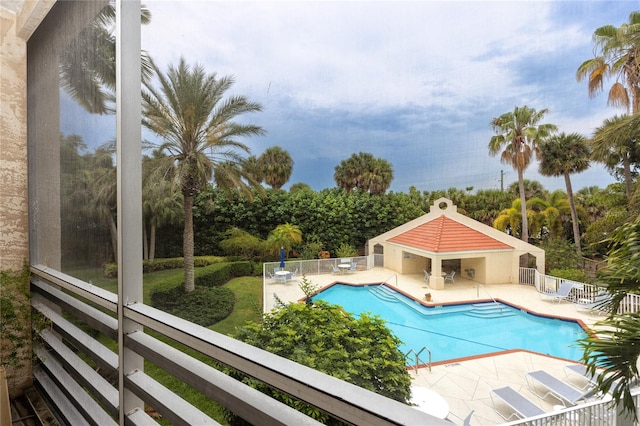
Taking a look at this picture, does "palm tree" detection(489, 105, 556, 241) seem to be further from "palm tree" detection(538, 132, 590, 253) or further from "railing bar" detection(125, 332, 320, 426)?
"railing bar" detection(125, 332, 320, 426)

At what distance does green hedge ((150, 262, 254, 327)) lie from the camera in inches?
38.1

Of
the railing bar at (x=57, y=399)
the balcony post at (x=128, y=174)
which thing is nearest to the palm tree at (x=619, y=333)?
the balcony post at (x=128, y=174)

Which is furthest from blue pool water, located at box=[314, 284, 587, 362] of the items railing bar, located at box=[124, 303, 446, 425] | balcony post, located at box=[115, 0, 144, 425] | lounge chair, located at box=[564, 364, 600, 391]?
balcony post, located at box=[115, 0, 144, 425]

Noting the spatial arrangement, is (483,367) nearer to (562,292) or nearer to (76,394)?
(562,292)

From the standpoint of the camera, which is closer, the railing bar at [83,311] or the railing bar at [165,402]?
the railing bar at [165,402]

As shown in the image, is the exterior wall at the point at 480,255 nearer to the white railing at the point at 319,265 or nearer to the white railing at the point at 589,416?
the white railing at the point at 319,265

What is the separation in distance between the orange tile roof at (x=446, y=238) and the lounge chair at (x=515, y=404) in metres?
0.24

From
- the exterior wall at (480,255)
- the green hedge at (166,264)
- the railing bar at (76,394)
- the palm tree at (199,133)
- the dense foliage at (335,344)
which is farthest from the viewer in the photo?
the railing bar at (76,394)

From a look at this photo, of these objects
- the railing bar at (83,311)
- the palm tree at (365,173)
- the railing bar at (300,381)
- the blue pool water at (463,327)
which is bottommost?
the railing bar at (83,311)

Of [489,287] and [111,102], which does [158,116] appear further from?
[489,287]

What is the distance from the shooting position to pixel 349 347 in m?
0.74

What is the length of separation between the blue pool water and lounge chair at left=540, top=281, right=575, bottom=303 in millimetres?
41

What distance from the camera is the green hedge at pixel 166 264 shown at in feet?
3.33

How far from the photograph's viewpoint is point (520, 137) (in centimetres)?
50
